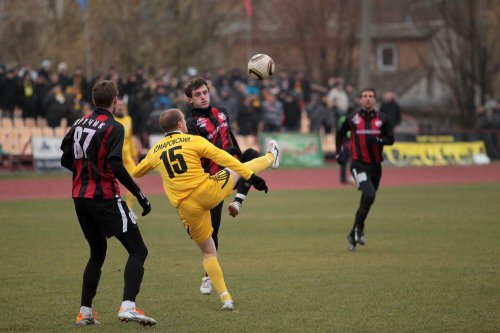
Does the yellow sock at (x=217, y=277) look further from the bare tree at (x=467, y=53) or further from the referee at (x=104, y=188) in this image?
the bare tree at (x=467, y=53)

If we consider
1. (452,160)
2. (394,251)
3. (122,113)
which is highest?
(122,113)

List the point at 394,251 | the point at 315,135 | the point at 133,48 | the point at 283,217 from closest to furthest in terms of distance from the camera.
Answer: the point at 394,251
the point at 283,217
the point at 315,135
the point at 133,48

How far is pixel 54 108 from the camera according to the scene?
2716 centimetres

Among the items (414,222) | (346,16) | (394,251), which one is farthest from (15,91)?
(346,16)

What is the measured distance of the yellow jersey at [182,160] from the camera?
27.7 feet

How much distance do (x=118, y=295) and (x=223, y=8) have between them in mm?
34932

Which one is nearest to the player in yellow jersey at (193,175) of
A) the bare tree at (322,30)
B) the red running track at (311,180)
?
the red running track at (311,180)

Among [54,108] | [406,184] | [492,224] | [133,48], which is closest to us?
[492,224]

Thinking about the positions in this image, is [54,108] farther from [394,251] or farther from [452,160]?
[394,251]

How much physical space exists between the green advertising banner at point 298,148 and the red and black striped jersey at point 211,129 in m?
19.9

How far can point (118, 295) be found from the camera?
9.61 m

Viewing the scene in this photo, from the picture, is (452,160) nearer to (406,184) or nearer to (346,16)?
(406,184)

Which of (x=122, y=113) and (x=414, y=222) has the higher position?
(x=122, y=113)

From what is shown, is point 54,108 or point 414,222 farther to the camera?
point 54,108
